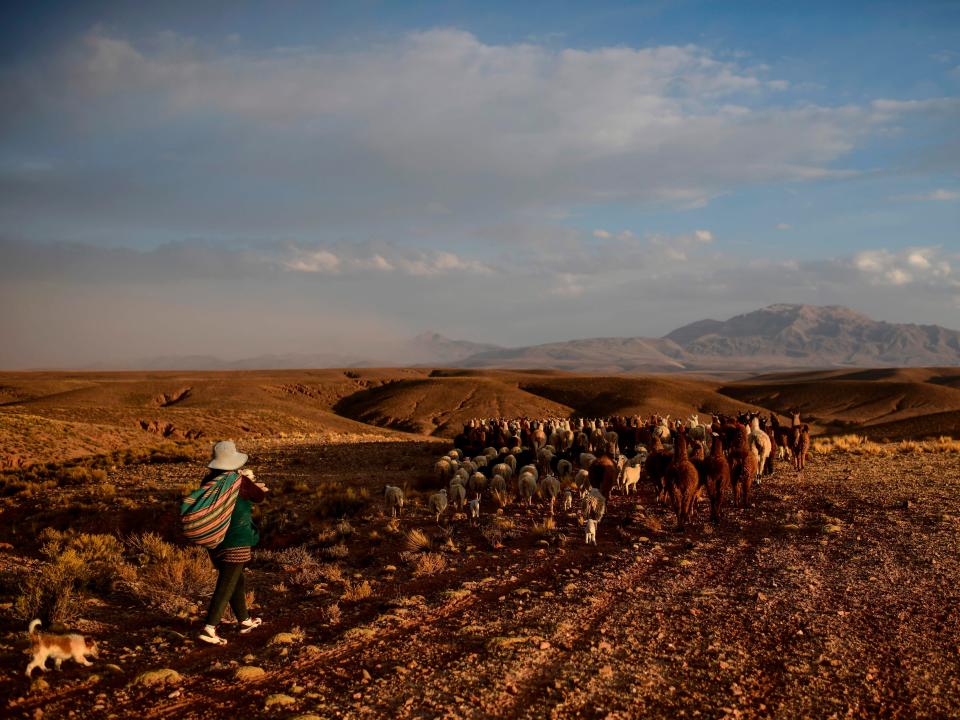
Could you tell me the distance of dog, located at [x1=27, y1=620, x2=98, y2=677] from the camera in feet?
20.2

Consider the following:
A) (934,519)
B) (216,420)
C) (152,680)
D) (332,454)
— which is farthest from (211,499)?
(216,420)

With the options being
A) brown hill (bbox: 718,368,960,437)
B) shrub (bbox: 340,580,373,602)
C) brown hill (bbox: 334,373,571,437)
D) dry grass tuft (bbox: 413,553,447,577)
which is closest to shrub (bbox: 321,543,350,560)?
dry grass tuft (bbox: 413,553,447,577)

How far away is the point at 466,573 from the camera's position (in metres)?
9.78

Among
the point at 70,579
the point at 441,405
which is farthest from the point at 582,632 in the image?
the point at 441,405

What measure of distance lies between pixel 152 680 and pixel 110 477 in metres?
18.7

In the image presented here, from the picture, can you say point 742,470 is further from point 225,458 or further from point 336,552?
point 225,458

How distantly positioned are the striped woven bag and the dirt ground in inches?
53.7

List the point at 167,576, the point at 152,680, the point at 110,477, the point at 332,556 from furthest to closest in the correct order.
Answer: the point at 110,477 < the point at 332,556 < the point at 167,576 < the point at 152,680

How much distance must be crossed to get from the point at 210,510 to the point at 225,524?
28cm

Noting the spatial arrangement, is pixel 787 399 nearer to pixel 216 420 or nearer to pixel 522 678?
pixel 216 420

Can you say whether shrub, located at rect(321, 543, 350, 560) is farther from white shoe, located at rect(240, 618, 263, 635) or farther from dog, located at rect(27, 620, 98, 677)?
dog, located at rect(27, 620, 98, 677)

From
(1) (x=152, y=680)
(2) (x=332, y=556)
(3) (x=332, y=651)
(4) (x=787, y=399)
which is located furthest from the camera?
(4) (x=787, y=399)

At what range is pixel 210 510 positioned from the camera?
6855mm

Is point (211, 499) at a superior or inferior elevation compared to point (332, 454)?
superior
